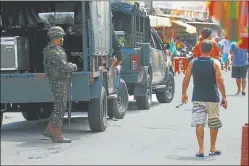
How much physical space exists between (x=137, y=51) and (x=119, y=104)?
4.63 ft

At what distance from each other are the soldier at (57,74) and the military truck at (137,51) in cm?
435

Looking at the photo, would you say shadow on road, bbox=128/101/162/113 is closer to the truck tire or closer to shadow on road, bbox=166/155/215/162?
the truck tire

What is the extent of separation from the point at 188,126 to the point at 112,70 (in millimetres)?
1770

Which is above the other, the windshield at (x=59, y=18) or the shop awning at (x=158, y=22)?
the windshield at (x=59, y=18)

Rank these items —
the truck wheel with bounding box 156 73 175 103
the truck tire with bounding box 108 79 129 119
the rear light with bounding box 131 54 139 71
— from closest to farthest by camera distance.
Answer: the truck tire with bounding box 108 79 129 119, the rear light with bounding box 131 54 139 71, the truck wheel with bounding box 156 73 175 103

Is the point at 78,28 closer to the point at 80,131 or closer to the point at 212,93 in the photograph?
the point at 80,131

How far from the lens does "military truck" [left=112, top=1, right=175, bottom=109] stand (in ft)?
45.5

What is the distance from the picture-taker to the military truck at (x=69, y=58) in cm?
993

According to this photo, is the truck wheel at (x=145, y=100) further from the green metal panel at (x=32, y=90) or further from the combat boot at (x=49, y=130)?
the combat boot at (x=49, y=130)

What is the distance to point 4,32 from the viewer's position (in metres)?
12.2

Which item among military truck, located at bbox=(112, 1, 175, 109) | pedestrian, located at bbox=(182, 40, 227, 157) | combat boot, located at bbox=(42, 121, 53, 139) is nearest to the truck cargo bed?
combat boot, located at bbox=(42, 121, 53, 139)

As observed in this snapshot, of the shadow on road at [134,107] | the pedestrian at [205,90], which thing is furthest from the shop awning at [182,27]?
the pedestrian at [205,90]

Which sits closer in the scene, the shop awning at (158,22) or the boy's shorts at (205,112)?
the boy's shorts at (205,112)

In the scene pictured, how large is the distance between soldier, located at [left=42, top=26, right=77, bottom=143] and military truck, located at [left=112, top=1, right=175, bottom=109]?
4350mm
